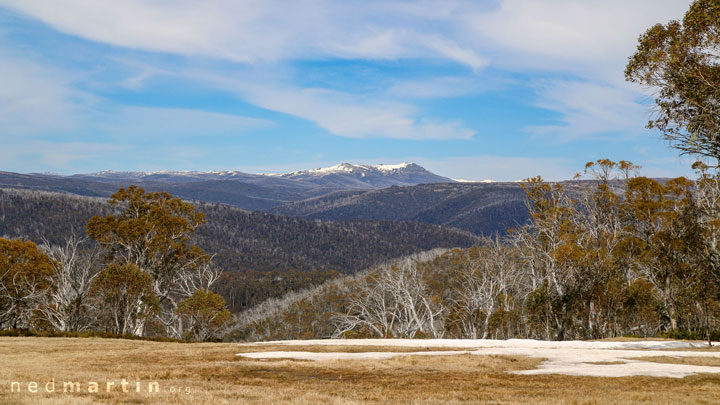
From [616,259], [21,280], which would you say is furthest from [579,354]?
[21,280]

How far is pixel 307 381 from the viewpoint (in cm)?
1903

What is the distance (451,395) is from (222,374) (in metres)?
9.71

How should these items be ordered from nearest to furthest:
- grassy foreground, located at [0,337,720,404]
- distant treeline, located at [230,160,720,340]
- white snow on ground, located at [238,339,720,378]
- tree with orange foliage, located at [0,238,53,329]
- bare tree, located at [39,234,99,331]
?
grassy foreground, located at [0,337,720,404] → white snow on ground, located at [238,339,720,378] → distant treeline, located at [230,160,720,340] → bare tree, located at [39,234,99,331] → tree with orange foliage, located at [0,238,53,329]

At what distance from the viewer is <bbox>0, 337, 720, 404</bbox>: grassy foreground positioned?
1447 centimetres

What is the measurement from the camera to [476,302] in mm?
63594

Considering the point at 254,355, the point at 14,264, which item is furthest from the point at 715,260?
the point at 14,264

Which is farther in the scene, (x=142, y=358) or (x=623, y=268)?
(x=623, y=268)

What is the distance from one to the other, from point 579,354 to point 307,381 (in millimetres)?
14404

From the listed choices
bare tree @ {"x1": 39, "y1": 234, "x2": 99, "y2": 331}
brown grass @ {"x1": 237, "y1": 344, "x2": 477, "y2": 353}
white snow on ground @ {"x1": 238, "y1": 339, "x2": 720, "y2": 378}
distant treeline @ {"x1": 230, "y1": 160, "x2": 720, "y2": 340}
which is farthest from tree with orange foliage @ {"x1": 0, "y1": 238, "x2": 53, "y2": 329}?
distant treeline @ {"x1": 230, "y1": 160, "x2": 720, "y2": 340}

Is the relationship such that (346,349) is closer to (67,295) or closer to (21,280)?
(67,295)

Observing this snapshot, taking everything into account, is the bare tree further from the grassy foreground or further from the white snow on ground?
the white snow on ground

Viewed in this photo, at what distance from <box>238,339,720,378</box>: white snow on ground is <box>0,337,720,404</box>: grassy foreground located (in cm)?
128

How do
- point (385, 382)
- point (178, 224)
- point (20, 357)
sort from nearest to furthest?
point (385, 382), point (20, 357), point (178, 224)

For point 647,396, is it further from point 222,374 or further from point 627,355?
point 222,374
